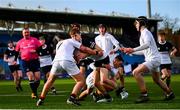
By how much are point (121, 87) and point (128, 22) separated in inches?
2157

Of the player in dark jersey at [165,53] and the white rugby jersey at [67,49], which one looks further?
the player in dark jersey at [165,53]

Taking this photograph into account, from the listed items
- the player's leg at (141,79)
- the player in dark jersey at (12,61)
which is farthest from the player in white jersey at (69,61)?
the player in dark jersey at (12,61)

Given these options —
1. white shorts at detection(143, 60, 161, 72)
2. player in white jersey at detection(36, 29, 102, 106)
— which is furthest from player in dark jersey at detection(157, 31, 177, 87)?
player in white jersey at detection(36, 29, 102, 106)

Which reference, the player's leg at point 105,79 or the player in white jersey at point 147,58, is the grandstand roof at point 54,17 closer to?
the player's leg at point 105,79

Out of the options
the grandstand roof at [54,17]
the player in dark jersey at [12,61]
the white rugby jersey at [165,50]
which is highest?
the white rugby jersey at [165,50]

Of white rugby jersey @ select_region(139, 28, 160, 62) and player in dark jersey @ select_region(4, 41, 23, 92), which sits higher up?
white rugby jersey @ select_region(139, 28, 160, 62)

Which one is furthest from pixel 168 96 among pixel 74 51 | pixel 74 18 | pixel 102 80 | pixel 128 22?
pixel 128 22

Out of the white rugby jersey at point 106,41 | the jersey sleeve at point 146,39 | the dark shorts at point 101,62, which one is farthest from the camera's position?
the white rugby jersey at point 106,41

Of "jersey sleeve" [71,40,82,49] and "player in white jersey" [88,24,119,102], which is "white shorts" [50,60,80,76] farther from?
"player in white jersey" [88,24,119,102]

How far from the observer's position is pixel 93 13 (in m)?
65.2

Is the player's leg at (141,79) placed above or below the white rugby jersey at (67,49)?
below

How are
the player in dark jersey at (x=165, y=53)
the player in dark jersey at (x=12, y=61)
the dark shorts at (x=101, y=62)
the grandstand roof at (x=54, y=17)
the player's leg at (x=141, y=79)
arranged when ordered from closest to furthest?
the player's leg at (x=141, y=79) → the dark shorts at (x=101, y=62) → the player in dark jersey at (x=165, y=53) → the player in dark jersey at (x=12, y=61) → the grandstand roof at (x=54, y=17)

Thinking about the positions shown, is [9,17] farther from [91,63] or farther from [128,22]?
[91,63]

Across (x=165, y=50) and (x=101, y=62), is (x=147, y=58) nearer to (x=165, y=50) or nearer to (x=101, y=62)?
(x=101, y=62)
